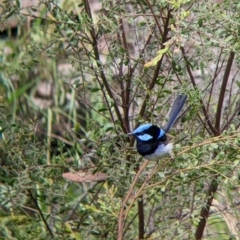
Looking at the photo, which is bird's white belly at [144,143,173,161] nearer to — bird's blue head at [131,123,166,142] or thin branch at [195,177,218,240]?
bird's blue head at [131,123,166,142]

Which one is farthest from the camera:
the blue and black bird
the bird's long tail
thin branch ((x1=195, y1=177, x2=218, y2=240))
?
thin branch ((x1=195, y1=177, x2=218, y2=240))

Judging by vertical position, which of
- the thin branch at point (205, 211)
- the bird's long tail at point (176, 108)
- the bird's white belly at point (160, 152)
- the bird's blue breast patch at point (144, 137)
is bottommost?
the thin branch at point (205, 211)

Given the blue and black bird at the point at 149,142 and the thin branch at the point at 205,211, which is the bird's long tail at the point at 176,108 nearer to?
the blue and black bird at the point at 149,142

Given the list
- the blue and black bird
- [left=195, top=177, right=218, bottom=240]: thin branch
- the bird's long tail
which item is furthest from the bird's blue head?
[left=195, top=177, right=218, bottom=240]: thin branch

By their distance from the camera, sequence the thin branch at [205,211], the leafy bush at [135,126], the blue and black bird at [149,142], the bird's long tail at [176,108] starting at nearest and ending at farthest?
the leafy bush at [135,126] → the blue and black bird at [149,142] → the bird's long tail at [176,108] → the thin branch at [205,211]

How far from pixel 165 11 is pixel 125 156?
577 millimetres

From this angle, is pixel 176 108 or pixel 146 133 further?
pixel 176 108

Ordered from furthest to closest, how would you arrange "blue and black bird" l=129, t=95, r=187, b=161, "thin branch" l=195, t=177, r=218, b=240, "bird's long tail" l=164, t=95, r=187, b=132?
"thin branch" l=195, t=177, r=218, b=240
"bird's long tail" l=164, t=95, r=187, b=132
"blue and black bird" l=129, t=95, r=187, b=161

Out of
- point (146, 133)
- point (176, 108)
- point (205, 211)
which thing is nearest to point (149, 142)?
point (146, 133)

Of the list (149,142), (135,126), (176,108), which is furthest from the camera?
(135,126)

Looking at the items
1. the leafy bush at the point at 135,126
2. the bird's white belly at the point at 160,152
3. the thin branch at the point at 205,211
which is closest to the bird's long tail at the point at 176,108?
the leafy bush at the point at 135,126

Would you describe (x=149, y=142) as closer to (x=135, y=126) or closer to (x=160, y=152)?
(x=160, y=152)

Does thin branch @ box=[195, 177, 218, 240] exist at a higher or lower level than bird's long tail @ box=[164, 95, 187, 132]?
lower

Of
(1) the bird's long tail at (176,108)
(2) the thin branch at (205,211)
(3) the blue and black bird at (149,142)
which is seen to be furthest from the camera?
(2) the thin branch at (205,211)
